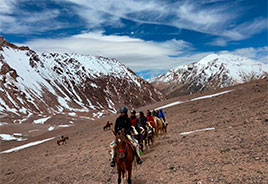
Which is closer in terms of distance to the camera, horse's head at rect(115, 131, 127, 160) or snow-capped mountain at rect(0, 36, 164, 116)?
horse's head at rect(115, 131, 127, 160)

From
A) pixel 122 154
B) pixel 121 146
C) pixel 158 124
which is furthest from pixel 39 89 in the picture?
pixel 122 154

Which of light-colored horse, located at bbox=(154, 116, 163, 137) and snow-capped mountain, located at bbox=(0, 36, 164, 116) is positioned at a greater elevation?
snow-capped mountain, located at bbox=(0, 36, 164, 116)

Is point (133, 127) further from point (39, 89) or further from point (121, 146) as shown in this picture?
point (39, 89)

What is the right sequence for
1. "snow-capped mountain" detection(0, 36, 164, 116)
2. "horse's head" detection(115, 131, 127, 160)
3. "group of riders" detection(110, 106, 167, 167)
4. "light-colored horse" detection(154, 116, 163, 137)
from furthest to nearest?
"snow-capped mountain" detection(0, 36, 164, 116) → "light-colored horse" detection(154, 116, 163, 137) → "group of riders" detection(110, 106, 167, 167) → "horse's head" detection(115, 131, 127, 160)

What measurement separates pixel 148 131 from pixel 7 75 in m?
140

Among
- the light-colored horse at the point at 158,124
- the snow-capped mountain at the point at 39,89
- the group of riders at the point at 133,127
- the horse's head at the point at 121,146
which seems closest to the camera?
the horse's head at the point at 121,146

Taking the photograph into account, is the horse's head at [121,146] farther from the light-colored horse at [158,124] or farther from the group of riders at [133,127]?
the light-colored horse at [158,124]

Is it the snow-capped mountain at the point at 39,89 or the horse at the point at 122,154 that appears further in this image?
the snow-capped mountain at the point at 39,89

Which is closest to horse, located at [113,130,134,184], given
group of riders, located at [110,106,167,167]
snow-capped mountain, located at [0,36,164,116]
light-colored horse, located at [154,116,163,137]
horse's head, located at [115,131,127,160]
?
horse's head, located at [115,131,127,160]

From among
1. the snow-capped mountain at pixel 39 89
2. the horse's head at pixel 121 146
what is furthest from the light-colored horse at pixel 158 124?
the snow-capped mountain at pixel 39 89

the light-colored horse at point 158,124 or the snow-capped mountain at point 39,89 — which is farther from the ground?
the snow-capped mountain at point 39,89

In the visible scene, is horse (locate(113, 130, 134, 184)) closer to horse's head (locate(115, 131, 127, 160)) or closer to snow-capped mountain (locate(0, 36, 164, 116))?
horse's head (locate(115, 131, 127, 160))

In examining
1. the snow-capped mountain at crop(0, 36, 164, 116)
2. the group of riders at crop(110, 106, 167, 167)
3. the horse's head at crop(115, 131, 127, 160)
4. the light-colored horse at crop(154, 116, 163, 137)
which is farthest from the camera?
the snow-capped mountain at crop(0, 36, 164, 116)

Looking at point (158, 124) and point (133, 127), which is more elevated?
point (133, 127)
